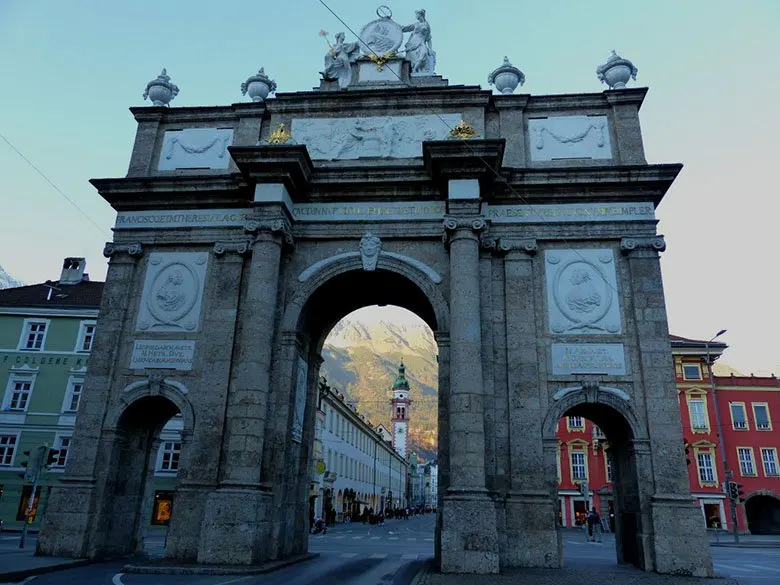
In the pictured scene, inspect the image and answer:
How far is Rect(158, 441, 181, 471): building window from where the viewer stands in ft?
125

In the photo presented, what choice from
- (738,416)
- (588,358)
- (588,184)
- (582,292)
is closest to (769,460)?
(738,416)

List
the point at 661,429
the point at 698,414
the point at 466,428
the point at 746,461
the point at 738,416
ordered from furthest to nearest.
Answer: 1. the point at 698,414
2. the point at 738,416
3. the point at 746,461
4. the point at 661,429
5. the point at 466,428

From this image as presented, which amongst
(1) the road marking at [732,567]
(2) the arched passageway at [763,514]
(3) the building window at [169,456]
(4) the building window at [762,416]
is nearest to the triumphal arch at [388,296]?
(1) the road marking at [732,567]

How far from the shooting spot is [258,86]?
21.8 meters

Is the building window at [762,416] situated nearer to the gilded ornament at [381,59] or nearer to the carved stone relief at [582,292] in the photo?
the carved stone relief at [582,292]

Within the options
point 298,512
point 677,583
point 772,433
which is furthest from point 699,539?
point 772,433

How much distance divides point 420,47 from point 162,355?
539 inches

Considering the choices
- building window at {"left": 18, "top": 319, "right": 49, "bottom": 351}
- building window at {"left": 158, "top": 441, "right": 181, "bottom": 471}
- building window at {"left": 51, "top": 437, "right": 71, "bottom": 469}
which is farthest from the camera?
building window at {"left": 158, "top": 441, "right": 181, "bottom": 471}

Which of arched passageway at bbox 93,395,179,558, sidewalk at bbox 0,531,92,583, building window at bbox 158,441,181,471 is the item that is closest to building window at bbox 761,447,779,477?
building window at bbox 158,441,181,471

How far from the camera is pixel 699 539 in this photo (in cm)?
1520

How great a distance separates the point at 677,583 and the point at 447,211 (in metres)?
11.1

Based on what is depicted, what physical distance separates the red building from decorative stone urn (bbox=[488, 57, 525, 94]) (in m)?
32.0

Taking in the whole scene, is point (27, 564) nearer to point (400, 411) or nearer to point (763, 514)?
point (763, 514)

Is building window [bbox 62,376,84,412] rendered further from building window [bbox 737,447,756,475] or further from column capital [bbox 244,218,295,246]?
building window [bbox 737,447,756,475]
